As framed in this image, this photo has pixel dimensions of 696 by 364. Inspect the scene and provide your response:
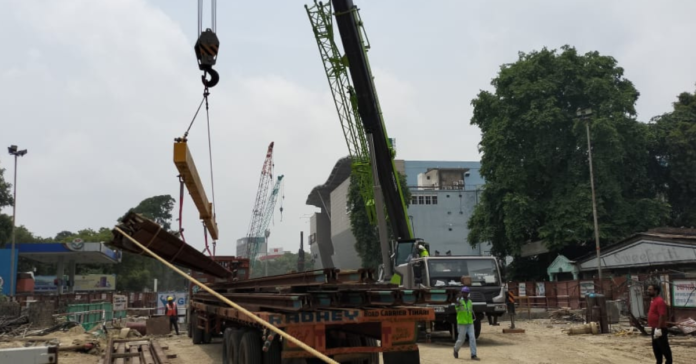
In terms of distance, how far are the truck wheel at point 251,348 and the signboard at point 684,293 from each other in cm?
1345

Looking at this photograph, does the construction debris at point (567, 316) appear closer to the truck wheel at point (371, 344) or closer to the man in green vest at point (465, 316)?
the man in green vest at point (465, 316)

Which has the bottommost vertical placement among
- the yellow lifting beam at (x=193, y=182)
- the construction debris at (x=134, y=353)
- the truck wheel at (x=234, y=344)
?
the construction debris at (x=134, y=353)

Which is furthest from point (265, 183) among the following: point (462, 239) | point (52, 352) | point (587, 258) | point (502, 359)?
point (52, 352)

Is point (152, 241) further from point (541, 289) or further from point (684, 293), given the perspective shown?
point (541, 289)

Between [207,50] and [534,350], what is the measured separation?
35.6 feet

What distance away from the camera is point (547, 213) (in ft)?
120

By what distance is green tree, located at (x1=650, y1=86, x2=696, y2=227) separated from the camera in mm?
38406

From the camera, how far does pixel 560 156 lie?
36.9 metres

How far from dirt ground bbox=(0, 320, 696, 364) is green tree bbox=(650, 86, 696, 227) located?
2509 cm

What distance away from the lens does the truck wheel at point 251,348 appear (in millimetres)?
8195

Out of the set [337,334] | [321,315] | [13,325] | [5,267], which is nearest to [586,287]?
[337,334]

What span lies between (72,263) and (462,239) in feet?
135

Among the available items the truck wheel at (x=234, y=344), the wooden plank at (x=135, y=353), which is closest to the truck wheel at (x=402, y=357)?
the truck wheel at (x=234, y=344)

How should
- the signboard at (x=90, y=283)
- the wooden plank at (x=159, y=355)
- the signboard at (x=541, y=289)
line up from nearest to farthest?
the wooden plank at (x=159, y=355) → the signboard at (x=541, y=289) → the signboard at (x=90, y=283)
